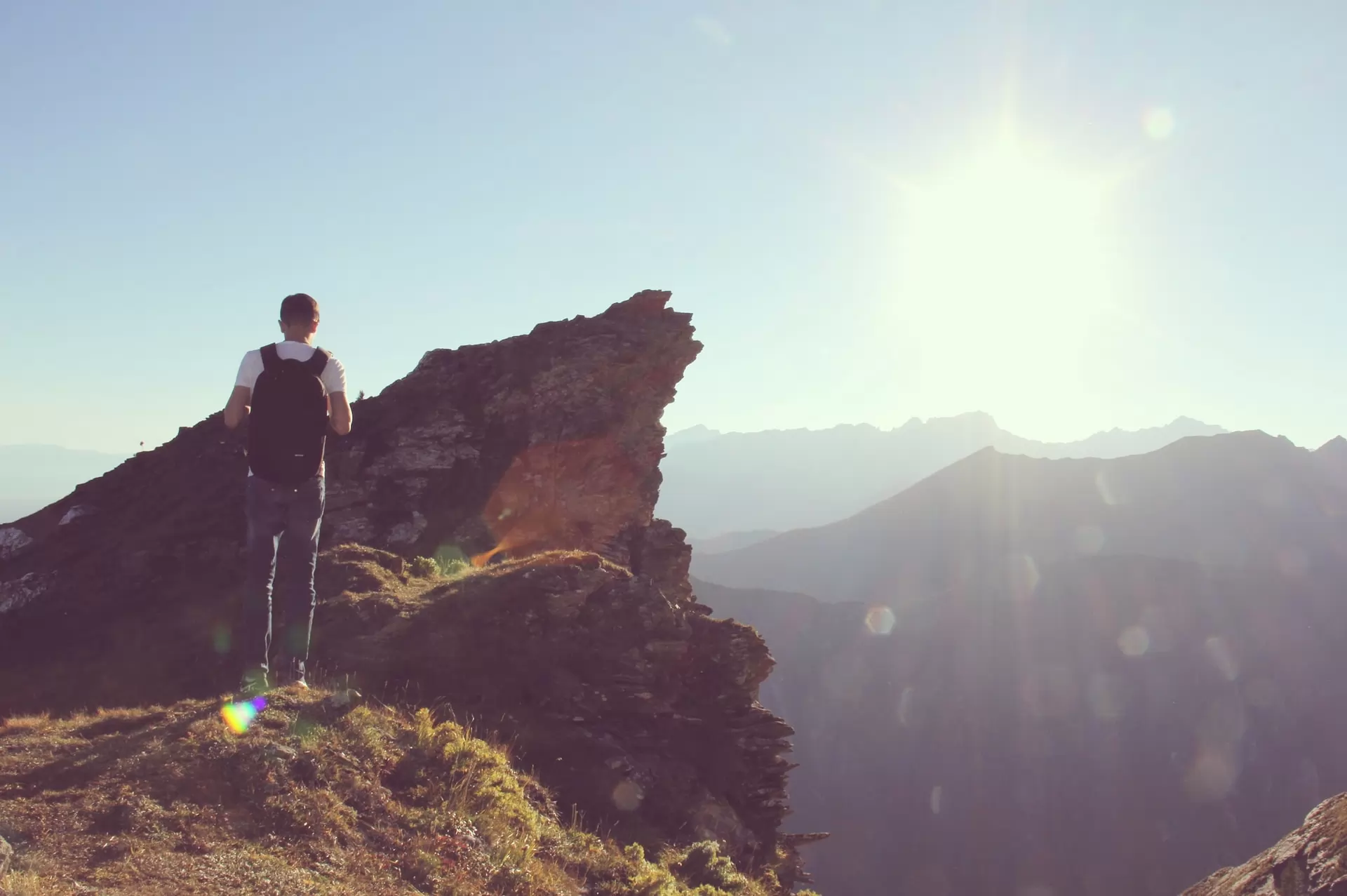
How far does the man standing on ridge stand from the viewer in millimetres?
8172

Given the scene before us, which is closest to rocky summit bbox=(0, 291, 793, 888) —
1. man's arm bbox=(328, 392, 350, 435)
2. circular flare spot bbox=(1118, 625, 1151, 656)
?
man's arm bbox=(328, 392, 350, 435)

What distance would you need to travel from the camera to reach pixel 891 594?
18250 centimetres

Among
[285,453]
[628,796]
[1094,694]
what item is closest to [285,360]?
[285,453]

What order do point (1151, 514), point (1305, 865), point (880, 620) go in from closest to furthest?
point (1305, 865) < point (880, 620) < point (1151, 514)

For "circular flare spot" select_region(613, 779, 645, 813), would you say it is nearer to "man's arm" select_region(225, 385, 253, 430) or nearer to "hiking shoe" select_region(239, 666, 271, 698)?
"hiking shoe" select_region(239, 666, 271, 698)

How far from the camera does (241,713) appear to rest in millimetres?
7531

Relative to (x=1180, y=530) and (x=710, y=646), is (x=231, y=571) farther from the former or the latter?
(x=1180, y=530)

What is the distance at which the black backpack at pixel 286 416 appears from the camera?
8.16 m

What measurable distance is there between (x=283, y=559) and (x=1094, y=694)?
136612 millimetres

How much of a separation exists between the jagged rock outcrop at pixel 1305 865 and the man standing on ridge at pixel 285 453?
985 cm

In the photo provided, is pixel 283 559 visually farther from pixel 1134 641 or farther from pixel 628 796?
pixel 1134 641

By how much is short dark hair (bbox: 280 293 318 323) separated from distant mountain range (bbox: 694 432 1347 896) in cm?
8472

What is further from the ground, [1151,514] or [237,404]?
[1151,514]

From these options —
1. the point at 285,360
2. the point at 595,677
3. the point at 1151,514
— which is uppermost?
the point at 1151,514
